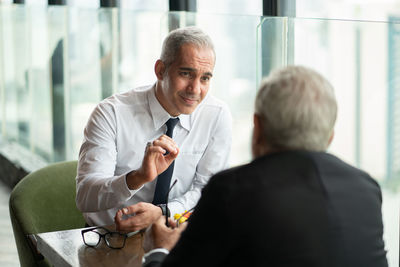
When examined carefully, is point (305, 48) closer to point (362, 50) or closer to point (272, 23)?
point (272, 23)

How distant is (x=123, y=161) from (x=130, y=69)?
189 cm

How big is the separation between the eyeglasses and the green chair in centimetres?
43

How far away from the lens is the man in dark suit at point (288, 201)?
4.30 ft

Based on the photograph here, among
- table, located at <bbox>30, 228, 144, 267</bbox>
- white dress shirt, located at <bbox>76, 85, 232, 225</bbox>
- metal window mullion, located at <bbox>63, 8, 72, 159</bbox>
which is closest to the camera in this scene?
table, located at <bbox>30, 228, 144, 267</bbox>

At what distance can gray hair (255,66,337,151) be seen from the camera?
1.37m

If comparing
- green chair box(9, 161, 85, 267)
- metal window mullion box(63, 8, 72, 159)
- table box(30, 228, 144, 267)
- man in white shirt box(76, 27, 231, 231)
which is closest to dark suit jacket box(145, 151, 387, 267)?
table box(30, 228, 144, 267)

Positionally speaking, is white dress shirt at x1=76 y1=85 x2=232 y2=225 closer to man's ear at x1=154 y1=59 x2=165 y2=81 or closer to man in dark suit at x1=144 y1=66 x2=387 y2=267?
man's ear at x1=154 y1=59 x2=165 y2=81

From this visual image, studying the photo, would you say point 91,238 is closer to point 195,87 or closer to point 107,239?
point 107,239

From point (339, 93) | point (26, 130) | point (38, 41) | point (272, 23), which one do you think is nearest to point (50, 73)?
point (38, 41)

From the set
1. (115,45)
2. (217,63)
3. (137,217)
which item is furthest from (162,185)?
(115,45)

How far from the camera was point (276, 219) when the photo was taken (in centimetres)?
131

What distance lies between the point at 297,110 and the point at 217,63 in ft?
6.71

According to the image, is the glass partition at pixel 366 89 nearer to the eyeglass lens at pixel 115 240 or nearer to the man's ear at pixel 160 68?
the man's ear at pixel 160 68

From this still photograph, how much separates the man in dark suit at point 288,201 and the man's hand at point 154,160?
799 mm
